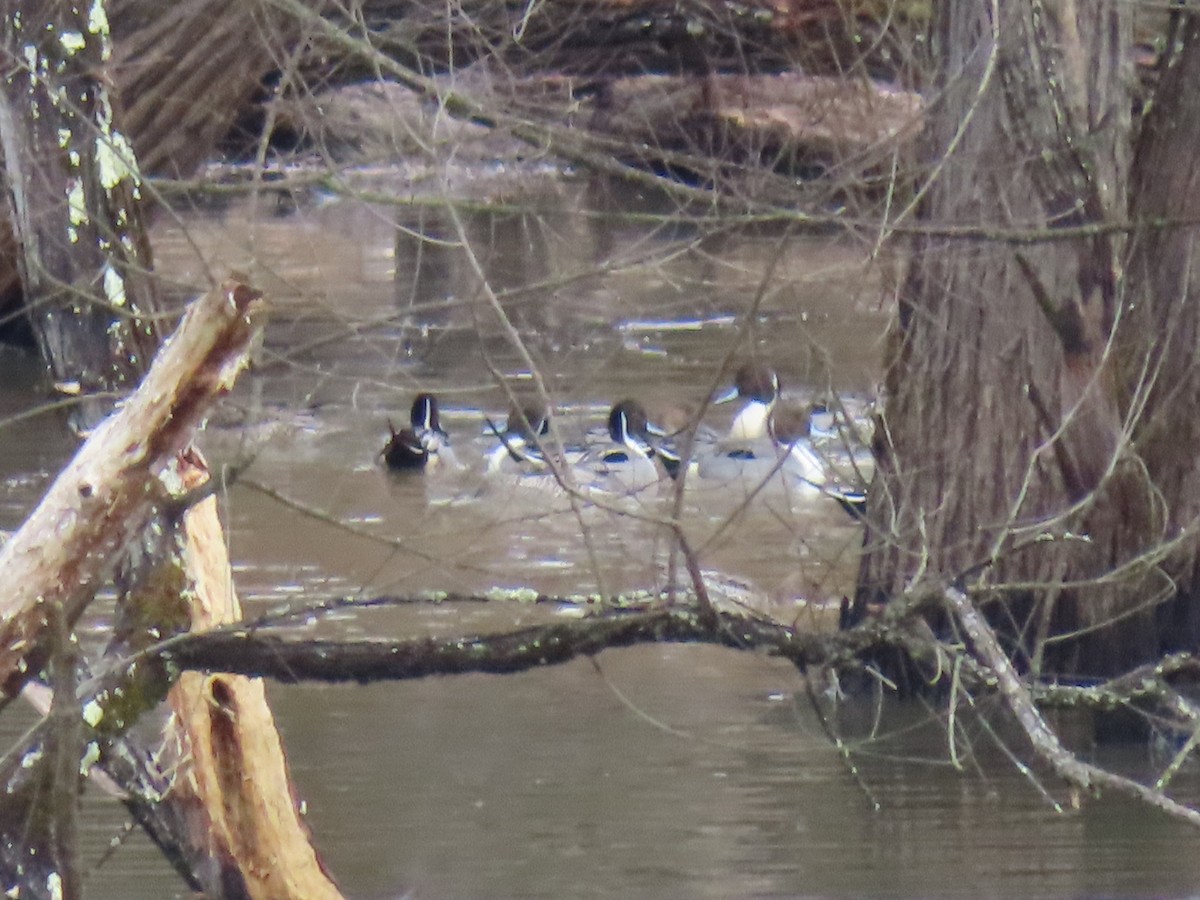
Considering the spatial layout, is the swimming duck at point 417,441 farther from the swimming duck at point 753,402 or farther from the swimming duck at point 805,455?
the swimming duck at point 805,455

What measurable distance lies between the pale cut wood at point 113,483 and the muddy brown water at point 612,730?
0.52 meters

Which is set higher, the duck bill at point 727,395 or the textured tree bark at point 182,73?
the textured tree bark at point 182,73

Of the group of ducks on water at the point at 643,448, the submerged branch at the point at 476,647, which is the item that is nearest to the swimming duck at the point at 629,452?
the group of ducks on water at the point at 643,448

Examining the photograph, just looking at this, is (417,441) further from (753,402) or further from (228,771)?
(228,771)

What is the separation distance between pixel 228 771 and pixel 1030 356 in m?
3.23

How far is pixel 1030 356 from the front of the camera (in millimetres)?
7117

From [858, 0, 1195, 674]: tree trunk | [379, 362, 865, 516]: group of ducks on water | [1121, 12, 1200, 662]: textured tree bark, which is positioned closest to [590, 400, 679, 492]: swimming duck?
[379, 362, 865, 516]: group of ducks on water

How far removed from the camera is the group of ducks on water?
34.0 ft

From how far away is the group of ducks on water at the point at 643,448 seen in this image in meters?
10.4

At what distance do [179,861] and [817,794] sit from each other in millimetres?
2432

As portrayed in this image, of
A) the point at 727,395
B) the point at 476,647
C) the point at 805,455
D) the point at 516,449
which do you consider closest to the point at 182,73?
the point at 516,449

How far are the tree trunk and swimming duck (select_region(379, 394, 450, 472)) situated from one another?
4.70 meters

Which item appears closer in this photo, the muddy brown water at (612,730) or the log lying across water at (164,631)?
the log lying across water at (164,631)

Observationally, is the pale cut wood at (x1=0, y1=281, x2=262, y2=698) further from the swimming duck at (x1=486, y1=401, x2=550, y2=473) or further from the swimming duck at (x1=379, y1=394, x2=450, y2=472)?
the swimming duck at (x1=379, y1=394, x2=450, y2=472)
